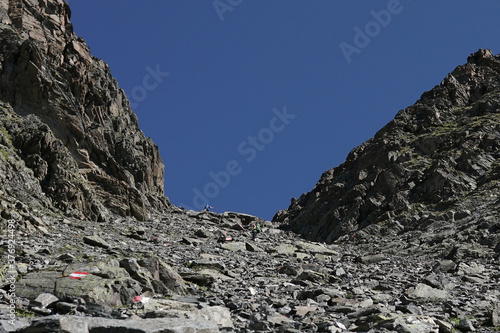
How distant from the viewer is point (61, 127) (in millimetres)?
61094

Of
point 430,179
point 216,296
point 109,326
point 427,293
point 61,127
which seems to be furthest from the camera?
point 430,179

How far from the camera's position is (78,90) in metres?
73.9

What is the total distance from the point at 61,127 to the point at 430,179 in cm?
6037

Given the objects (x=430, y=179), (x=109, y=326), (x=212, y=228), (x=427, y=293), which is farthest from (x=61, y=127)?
(x=430, y=179)

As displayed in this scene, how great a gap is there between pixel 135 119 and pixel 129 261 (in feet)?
275

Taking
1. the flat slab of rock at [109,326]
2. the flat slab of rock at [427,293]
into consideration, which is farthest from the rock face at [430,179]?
the flat slab of rock at [109,326]

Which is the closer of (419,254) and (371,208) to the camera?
(419,254)

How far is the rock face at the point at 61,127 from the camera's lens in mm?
47844

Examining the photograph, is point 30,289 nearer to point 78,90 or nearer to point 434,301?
point 434,301

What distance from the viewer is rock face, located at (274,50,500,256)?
61344mm

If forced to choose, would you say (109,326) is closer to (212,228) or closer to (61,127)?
(61,127)

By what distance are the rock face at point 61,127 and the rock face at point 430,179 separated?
36210 millimetres

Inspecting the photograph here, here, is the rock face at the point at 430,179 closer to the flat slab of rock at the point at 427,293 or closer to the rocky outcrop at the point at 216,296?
the rocky outcrop at the point at 216,296

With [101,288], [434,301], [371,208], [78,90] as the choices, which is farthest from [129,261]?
[371,208]
